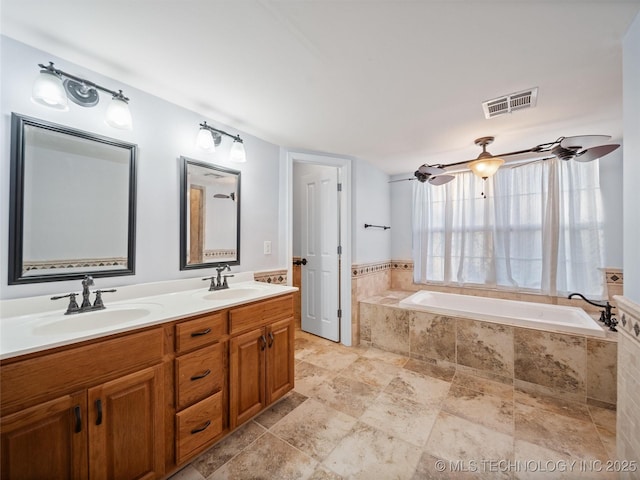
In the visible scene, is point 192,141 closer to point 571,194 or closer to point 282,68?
point 282,68

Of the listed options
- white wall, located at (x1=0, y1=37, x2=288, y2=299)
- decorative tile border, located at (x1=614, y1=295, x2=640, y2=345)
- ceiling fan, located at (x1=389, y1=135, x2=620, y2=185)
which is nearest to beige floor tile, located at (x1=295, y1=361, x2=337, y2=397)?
white wall, located at (x1=0, y1=37, x2=288, y2=299)

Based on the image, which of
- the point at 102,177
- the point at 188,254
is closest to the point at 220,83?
the point at 102,177

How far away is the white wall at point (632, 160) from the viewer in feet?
3.68

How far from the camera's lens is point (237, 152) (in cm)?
201

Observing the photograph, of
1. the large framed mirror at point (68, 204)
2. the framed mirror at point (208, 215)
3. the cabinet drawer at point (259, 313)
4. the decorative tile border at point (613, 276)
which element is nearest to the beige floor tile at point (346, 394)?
the cabinet drawer at point (259, 313)

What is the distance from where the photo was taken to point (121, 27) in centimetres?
115

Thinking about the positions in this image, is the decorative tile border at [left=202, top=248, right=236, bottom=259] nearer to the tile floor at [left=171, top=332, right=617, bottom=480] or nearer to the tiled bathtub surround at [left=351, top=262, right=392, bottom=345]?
the tile floor at [left=171, top=332, right=617, bottom=480]

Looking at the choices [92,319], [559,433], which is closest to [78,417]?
[92,319]

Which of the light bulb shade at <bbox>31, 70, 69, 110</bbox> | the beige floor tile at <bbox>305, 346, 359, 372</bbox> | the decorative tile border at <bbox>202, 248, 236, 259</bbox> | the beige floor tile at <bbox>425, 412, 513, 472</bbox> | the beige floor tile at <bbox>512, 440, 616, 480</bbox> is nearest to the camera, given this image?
the light bulb shade at <bbox>31, 70, 69, 110</bbox>

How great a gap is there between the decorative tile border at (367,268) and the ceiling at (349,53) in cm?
160

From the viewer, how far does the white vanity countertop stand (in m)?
0.94

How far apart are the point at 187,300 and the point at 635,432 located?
2.26 metres

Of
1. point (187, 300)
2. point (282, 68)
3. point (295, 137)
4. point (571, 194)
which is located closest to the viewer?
point (282, 68)

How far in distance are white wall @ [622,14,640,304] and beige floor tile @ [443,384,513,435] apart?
3.54 feet
